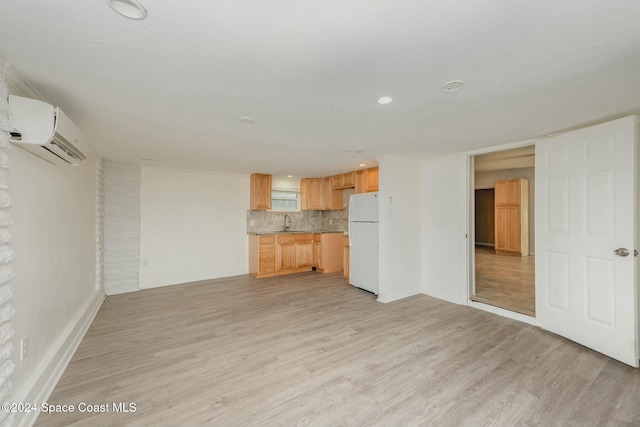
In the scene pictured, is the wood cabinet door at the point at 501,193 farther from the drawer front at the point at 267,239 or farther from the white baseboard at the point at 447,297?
the drawer front at the point at 267,239

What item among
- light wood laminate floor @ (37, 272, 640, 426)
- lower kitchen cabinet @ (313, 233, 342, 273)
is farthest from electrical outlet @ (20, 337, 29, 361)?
lower kitchen cabinet @ (313, 233, 342, 273)

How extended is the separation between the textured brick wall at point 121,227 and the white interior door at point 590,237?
6.19 meters

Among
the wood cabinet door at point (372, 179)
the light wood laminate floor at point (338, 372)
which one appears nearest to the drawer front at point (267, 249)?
the light wood laminate floor at point (338, 372)

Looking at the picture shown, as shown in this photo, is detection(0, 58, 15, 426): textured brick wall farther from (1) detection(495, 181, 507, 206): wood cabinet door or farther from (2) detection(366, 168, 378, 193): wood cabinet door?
(1) detection(495, 181, 507, 206): wood cabinet door

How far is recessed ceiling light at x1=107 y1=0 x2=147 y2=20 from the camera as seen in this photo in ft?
3.37

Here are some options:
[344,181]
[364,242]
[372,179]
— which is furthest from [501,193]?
[364,242]

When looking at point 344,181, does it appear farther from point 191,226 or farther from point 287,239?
point 191,226

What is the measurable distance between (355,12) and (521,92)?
151cm

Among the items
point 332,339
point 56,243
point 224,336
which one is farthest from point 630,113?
point 56,243

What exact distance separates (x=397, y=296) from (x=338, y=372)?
86.2 inches

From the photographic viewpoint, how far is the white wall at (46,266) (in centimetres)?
165

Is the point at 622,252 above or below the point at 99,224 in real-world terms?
below

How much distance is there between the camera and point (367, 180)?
4.95m

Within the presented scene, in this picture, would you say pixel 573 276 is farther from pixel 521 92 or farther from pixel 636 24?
pixel 636 24
